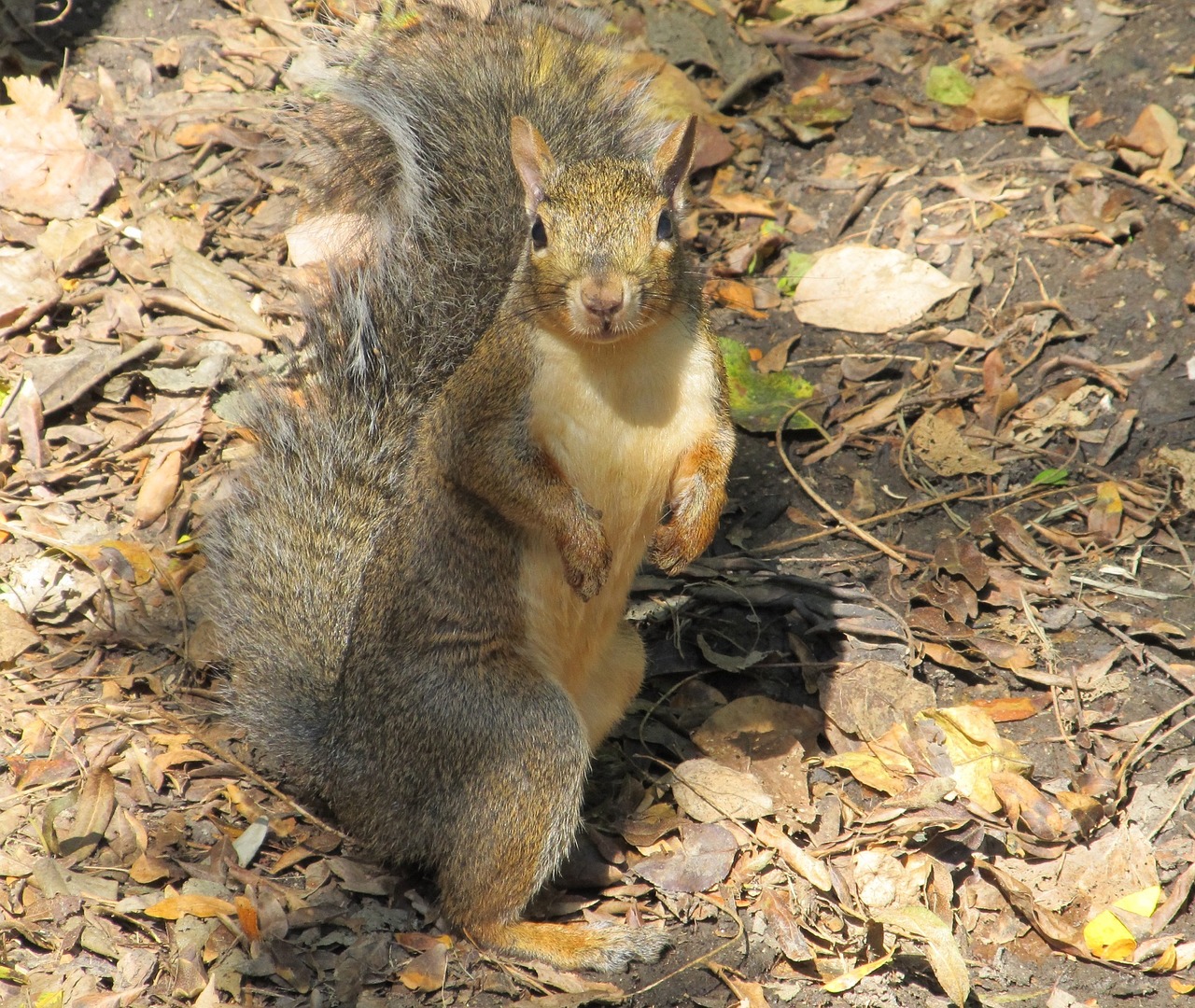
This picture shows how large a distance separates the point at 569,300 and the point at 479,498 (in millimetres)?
601

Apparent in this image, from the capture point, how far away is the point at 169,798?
3.38 m

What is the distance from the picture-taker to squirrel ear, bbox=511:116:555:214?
2902mm

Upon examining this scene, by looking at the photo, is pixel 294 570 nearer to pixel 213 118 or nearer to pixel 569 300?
pixel 569 300

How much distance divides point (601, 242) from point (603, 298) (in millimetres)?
180

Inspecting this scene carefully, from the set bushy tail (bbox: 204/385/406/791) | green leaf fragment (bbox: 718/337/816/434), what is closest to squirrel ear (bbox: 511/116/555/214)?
bushy tail (bbox: 204/385/406/791)

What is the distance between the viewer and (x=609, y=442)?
9.91 ft

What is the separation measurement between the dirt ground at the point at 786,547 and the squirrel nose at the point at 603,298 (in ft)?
5.16

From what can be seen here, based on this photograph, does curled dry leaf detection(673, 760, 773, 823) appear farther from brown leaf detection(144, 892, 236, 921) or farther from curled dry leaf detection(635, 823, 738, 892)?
brown leaf detection(144, 892, 236, 921)

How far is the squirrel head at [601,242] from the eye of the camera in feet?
8.92

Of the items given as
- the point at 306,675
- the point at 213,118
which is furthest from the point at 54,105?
the point at 306,675

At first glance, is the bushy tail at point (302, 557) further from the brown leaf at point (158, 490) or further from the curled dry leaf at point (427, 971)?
the brown leaf at point (158, 490)

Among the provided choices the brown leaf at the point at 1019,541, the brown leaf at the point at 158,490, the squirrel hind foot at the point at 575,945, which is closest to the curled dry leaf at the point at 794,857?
the squirrel hind foot at the point at 575,945

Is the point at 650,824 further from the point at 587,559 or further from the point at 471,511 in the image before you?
the point at 471,511

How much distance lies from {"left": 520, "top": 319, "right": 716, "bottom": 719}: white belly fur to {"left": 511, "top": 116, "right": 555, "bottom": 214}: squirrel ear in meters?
0.36
